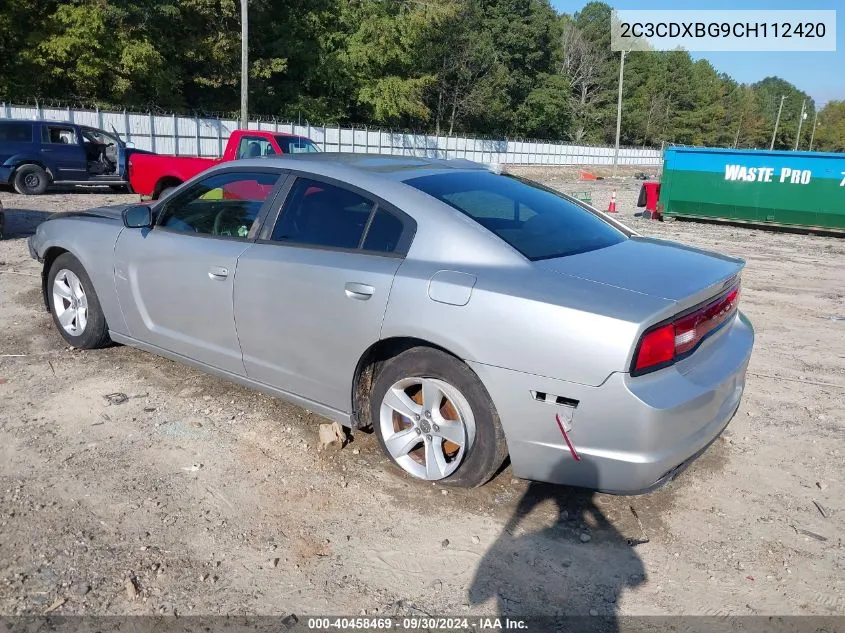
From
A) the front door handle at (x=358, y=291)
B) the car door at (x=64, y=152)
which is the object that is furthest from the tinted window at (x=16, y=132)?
the front door handle at (x=358, y=291)

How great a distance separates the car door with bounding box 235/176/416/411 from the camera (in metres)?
3.39

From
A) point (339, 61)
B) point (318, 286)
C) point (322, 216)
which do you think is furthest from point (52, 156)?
point (339, 61)

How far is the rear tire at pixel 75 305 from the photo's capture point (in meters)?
4.92

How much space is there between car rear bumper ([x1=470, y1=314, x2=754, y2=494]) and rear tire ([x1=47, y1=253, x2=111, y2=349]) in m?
3.21

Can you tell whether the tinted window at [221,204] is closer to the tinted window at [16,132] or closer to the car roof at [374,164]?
the car roof at [374,164]

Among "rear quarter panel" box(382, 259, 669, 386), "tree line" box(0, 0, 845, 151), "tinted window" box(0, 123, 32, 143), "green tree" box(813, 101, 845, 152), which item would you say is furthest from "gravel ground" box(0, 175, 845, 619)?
"green tree" box(813, 101, 845, 152)

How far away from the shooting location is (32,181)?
53.9 ft

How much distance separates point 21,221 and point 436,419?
11.2 meters

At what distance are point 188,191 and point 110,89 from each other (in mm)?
33908

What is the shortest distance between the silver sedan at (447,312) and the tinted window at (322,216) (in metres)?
0.01

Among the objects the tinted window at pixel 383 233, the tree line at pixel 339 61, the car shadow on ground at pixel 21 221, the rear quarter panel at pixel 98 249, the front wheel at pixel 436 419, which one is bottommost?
the car shadow on ground at pixel 21 221

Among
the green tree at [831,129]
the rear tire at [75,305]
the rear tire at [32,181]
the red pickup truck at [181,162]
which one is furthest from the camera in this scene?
the green tree at [831,129]

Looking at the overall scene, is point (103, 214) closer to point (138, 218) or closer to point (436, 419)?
point (138, 218)

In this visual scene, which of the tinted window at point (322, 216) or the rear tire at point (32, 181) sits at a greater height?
the tinted window at point (322, 216)
